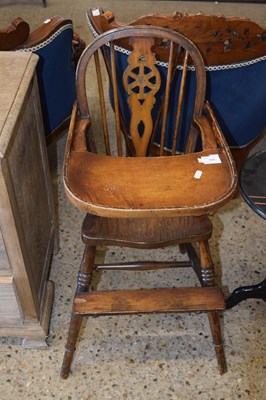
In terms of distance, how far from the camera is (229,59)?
1.77 metres

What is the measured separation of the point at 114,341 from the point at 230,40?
118 centimetres

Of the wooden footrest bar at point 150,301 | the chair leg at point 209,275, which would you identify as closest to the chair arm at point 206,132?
the chair leg at point 209,275

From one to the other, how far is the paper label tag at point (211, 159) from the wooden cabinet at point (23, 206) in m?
0.53

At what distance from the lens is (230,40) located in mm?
1700

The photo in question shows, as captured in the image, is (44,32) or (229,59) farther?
(44,32)

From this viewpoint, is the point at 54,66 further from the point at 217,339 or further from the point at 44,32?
the point at 217,339

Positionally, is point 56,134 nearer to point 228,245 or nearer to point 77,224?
point 77,224

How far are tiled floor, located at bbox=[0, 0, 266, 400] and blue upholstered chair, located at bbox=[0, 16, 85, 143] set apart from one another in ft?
2.12

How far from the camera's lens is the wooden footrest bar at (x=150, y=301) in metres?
1.38

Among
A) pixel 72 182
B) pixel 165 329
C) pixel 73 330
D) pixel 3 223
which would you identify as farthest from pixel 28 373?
pixel 72 182

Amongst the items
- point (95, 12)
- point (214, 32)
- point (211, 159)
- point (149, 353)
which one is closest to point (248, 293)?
point (149, 353)

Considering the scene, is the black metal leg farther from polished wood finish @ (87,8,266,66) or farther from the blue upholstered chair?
the blue upholstered chair

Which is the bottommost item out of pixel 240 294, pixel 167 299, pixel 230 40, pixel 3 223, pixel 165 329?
pixel 165 329

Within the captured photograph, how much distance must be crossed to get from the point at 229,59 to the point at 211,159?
1.97 feet
